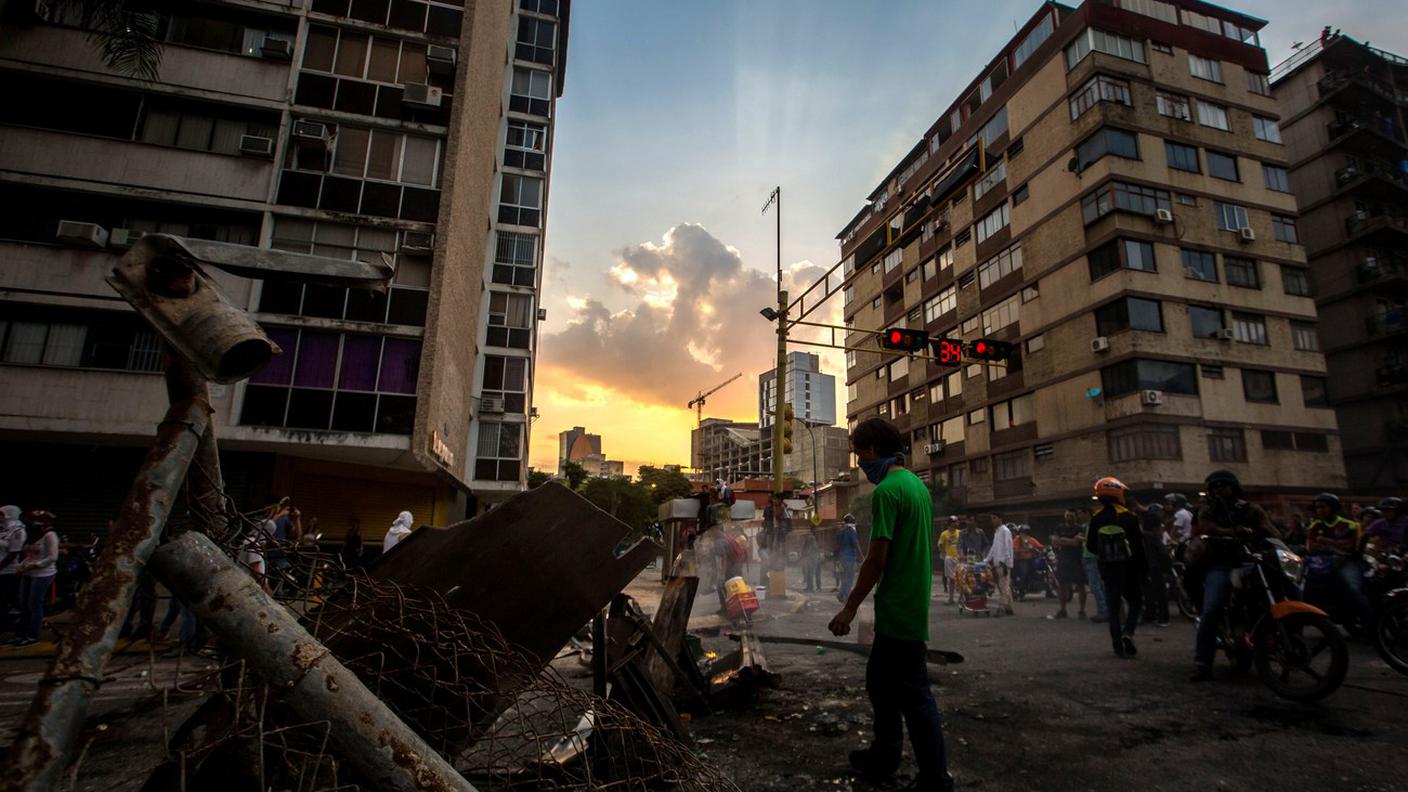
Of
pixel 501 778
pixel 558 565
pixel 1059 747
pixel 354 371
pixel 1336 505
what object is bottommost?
pixel 1059 747

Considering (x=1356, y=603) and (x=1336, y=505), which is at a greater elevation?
(x=1336, y=505)

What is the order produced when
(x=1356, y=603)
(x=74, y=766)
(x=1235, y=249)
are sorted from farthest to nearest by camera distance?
1. (x=1235, y=249)
2. (x=1356, y=603)
3. (x=74, y=766)

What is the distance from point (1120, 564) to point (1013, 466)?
93.0ft

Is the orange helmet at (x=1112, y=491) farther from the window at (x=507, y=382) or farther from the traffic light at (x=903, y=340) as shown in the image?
the window at (x=507, y=382)

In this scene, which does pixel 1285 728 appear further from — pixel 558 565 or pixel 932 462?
pixel 932 462

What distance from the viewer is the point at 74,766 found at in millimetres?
1370

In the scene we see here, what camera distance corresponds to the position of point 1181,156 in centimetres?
2944

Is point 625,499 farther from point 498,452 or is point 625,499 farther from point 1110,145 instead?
point 1110,145

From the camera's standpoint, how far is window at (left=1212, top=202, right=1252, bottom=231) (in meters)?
29.3

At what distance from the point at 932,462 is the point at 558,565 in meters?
38.8

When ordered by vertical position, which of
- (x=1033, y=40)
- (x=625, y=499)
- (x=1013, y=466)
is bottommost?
(x=625, y=499)

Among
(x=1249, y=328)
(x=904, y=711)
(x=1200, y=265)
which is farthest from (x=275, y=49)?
(x=1249, y=328)

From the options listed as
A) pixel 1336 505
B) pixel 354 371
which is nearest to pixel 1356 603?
pixel 1336 505

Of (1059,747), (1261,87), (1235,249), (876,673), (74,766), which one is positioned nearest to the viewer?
(74,766)
